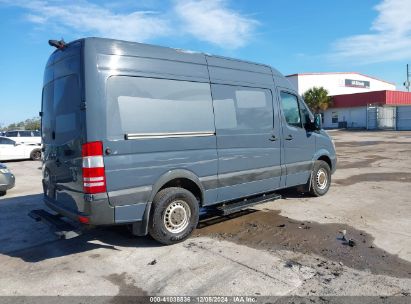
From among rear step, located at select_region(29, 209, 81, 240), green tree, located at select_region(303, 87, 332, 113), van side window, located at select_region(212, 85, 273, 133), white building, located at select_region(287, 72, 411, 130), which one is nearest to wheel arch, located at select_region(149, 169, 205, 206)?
van side window, located at select_region(212, 85, 273, 133)

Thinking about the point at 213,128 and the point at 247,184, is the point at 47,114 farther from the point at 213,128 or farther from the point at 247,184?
the point at 247,184

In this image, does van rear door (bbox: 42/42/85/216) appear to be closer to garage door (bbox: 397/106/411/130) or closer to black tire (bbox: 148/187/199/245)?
black tire (bbox: 148/187/199/245)

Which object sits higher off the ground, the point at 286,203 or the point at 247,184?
the point at 247,184

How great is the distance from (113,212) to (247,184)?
249 centimetres

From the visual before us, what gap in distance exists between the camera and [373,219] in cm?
646

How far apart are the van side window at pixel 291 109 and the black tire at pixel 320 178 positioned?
1.13 metres

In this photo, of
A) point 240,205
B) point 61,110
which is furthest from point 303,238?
point 61,110

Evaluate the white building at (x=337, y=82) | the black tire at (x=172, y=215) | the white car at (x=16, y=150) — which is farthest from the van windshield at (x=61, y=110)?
the white building at (x=337, y=82)

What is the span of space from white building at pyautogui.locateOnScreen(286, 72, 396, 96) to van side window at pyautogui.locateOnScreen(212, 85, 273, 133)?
174 ft

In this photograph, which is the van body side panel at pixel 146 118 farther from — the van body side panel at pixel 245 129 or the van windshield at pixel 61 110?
the van windshield at pixel 61 110

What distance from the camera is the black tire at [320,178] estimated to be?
8117 millimetres

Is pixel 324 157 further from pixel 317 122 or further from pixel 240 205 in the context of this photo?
pixel 240 205

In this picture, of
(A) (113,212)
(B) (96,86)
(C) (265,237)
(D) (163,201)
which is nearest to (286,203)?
(C) (265,237)

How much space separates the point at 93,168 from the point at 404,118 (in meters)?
47.3
